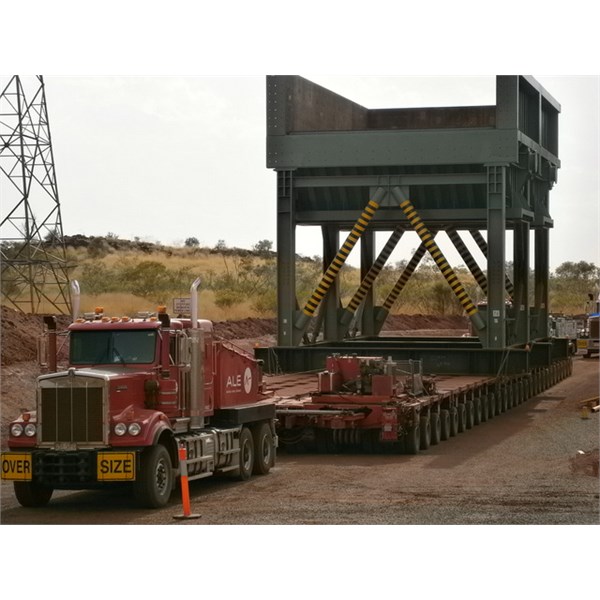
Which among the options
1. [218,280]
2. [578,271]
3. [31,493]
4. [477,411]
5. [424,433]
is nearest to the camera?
[31,493]

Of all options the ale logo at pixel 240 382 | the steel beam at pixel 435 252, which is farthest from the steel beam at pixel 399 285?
the ale logo at pixel 240 382

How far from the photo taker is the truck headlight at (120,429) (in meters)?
15.9

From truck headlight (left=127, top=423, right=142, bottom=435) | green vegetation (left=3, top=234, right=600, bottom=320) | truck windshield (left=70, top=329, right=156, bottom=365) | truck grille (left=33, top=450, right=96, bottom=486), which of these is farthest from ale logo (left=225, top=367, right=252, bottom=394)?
green vegetation (left=3, top=234, right=600, bottom=320)

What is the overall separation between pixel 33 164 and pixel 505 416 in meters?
13.9

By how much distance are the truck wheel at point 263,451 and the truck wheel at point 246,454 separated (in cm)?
20

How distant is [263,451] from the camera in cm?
1984

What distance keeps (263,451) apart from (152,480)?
4.06m

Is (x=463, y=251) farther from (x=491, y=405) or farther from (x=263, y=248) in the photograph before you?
(x=263, y=248)

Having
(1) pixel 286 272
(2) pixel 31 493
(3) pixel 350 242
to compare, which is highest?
(3) pixel 350 242

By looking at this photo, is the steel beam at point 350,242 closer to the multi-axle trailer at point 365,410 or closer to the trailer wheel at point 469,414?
the trailer wheel at point 469,414

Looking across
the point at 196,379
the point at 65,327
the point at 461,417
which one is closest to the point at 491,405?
the point at 461,417

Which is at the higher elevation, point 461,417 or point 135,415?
point 135,415

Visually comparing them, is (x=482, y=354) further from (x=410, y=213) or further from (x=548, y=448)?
(x=548, y=448)

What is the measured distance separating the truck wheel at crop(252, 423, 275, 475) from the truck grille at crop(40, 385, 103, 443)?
13.7 feet
